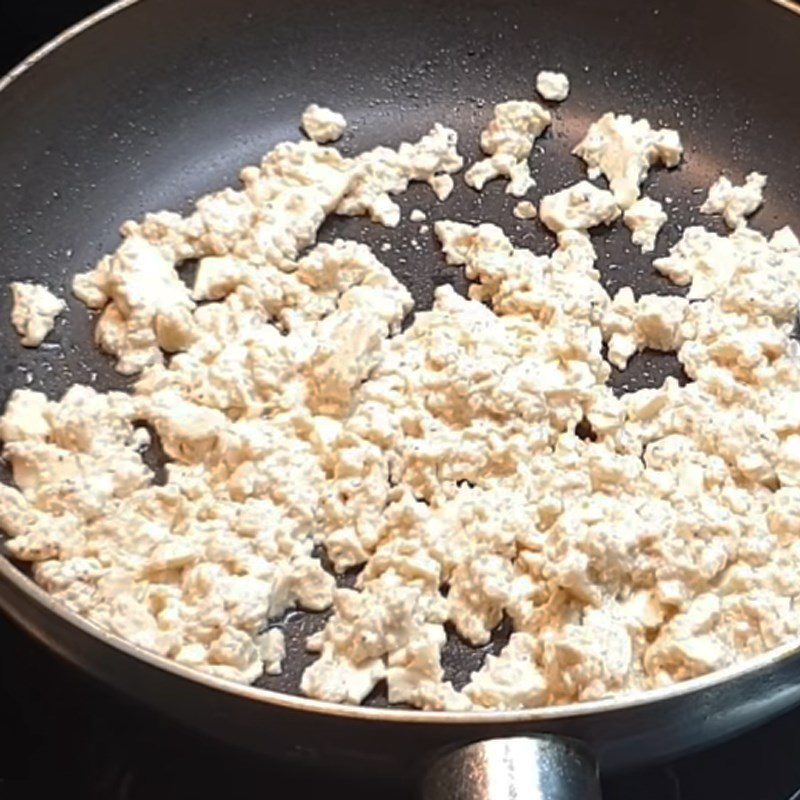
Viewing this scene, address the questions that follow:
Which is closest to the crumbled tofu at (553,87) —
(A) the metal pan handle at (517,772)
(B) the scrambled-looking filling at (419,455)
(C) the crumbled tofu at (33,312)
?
(B) the scrambled-looking filling at (419,455)

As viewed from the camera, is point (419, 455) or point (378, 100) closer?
point (419, 455)

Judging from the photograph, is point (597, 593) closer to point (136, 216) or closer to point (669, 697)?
point (669, 697)

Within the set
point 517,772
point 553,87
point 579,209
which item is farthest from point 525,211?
point 517,772

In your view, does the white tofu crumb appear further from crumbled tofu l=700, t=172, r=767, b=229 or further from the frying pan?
crumbled tofu l=700, t=172, r=767, b=229

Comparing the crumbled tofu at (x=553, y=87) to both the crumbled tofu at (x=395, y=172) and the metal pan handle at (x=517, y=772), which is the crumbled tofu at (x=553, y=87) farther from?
the metal pan handle at (x=517, y=772)

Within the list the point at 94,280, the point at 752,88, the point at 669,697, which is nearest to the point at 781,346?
the point at 752,88

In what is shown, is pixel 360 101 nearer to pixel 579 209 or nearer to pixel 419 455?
pixel 579 209

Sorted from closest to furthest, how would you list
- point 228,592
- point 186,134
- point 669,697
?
1. point 669,697
2. point 228,592
3. point 186,134
